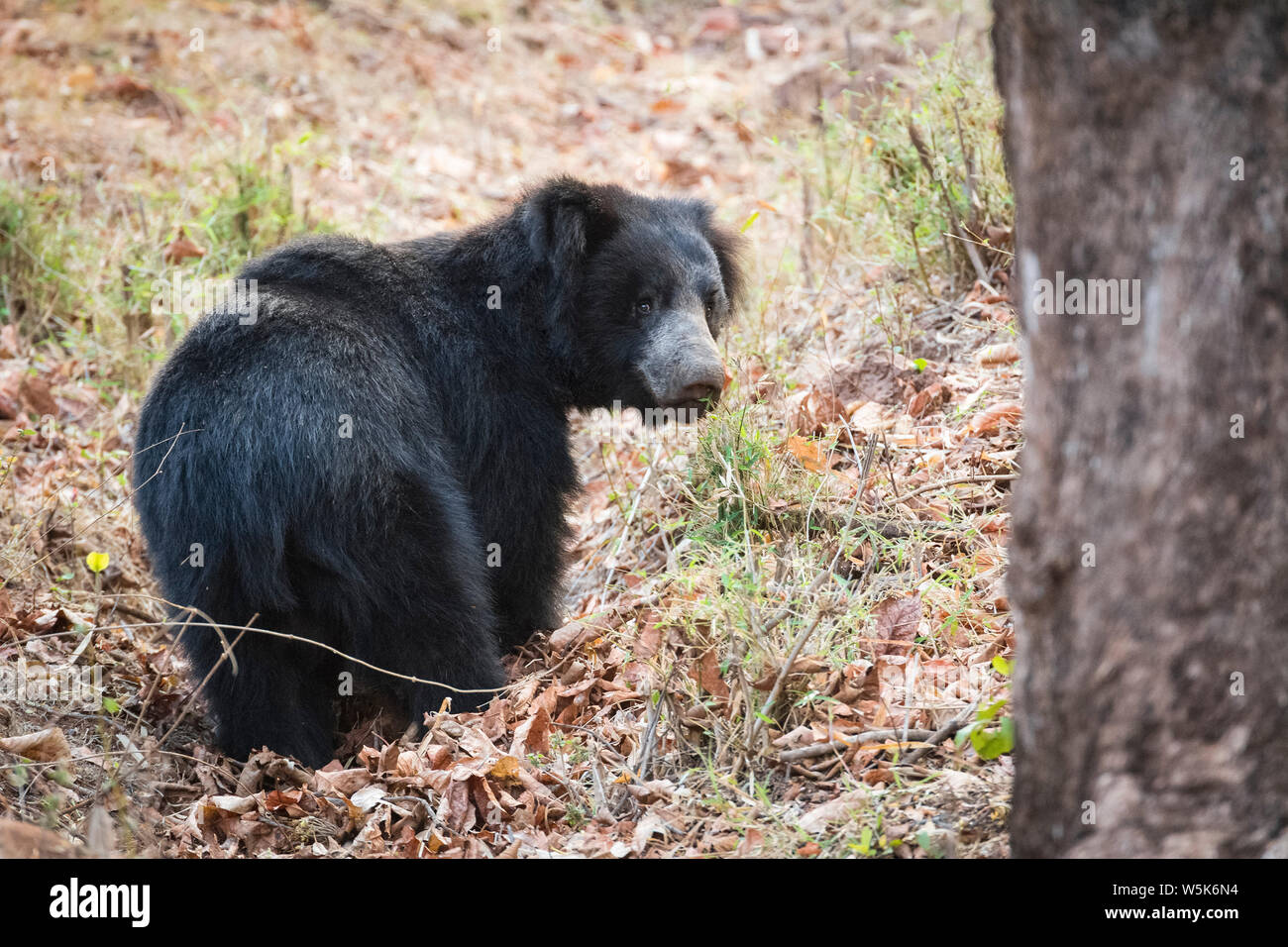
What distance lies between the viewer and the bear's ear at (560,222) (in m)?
4.41

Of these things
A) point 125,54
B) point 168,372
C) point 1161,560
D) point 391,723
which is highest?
point 125,54

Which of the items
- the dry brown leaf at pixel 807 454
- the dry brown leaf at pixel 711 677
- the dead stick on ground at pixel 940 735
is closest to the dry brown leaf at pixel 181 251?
the dry brown leaf at pixel 807 454

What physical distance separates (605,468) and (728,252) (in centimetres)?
121

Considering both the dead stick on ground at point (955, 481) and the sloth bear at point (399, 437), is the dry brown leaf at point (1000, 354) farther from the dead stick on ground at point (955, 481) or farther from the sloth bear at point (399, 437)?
the sloth bear at point (399, 437)

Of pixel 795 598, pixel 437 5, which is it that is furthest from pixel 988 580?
pixel 437 5

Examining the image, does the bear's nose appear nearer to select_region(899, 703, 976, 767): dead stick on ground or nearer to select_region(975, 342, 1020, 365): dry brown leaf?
select_region(975, 342, 1020, 365): dry brown leaf

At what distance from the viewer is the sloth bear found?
141 inches

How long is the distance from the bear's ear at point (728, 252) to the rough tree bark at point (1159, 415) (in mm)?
3054

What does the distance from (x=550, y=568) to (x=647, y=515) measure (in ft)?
2.30

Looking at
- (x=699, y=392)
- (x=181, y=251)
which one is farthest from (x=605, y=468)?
(x=181, y=251)

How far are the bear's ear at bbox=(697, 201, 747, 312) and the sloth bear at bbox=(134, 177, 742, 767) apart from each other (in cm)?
25

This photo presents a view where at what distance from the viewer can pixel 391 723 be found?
4.04m
